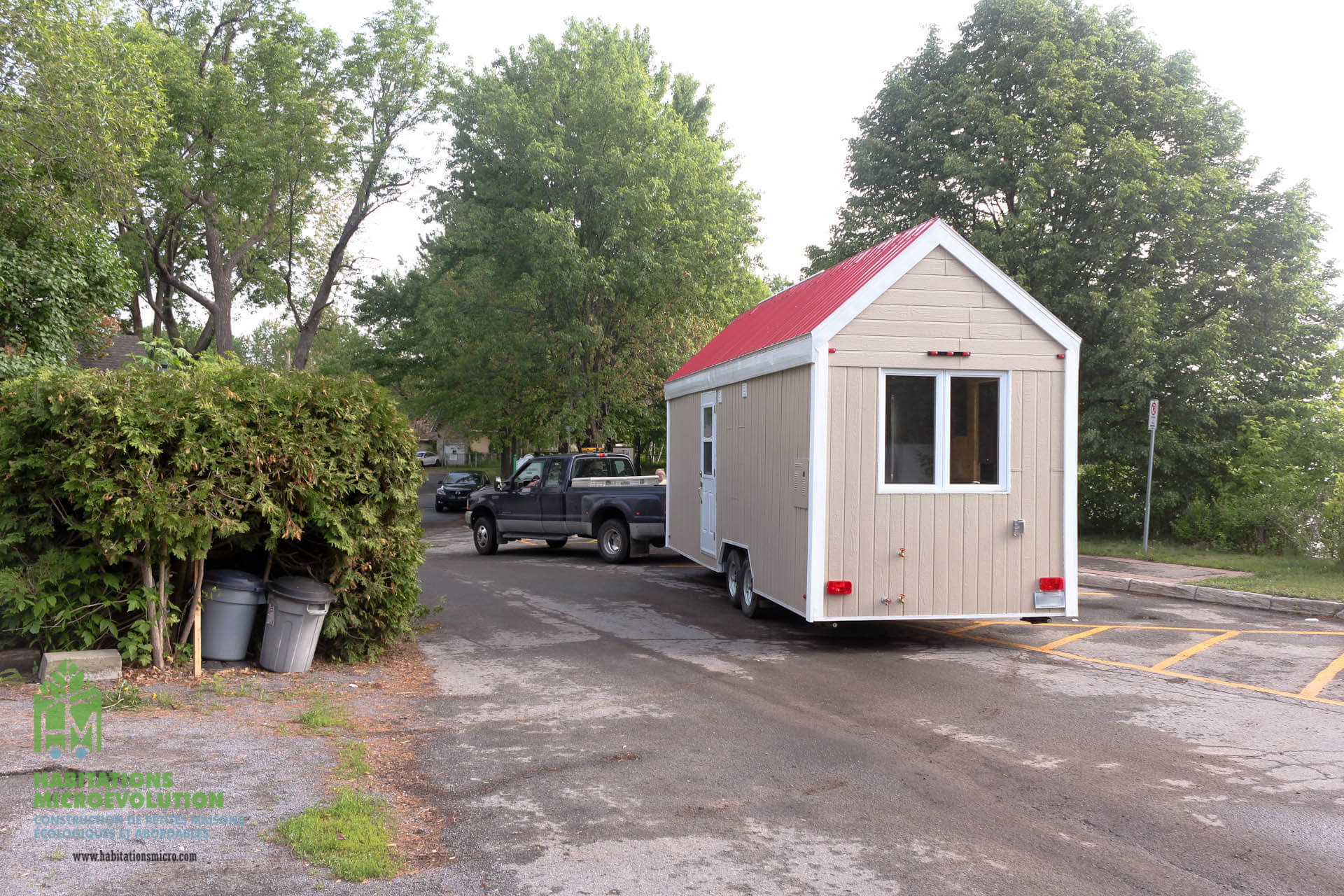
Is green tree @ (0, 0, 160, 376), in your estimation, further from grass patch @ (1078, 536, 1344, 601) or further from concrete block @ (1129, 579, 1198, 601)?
grass patch @ (1078, 536, 1344, 601)

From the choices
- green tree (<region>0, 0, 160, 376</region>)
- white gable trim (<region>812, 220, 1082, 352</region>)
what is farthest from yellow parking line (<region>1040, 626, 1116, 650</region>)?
green tree (<region>0, 0, 160, 376</region>)

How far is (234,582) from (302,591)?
0.56m

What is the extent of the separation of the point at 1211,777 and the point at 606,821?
11.2 ft

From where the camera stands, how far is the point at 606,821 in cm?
489

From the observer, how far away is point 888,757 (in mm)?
6020

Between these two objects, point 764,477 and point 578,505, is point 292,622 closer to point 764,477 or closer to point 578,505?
point 764,477

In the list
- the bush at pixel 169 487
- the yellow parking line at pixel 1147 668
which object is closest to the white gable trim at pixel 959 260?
the yellow parking line at pixel 1147 668

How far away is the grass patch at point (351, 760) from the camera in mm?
5547

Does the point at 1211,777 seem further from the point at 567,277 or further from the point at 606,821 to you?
the point at 567,277

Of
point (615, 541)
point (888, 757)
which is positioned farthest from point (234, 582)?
point (615, 541)

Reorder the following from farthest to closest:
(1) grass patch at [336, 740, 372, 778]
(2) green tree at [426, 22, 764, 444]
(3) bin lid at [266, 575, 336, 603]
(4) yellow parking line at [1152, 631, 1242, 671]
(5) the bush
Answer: (2) green tree at [426, 22, 764, 444]
(4) yellow parking line at [1152, 631, 1242, 671]
(3) bin lid at [266, 575, 336, 603]
(5) the bush
(1) grass patch at [336, 740, 372, 778]

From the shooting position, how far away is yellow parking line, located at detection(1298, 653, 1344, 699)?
25.3 ft

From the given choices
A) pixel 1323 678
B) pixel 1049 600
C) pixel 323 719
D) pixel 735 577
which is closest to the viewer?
pixel 323 719

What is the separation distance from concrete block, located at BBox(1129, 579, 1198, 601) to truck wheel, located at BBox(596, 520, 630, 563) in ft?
25.8
